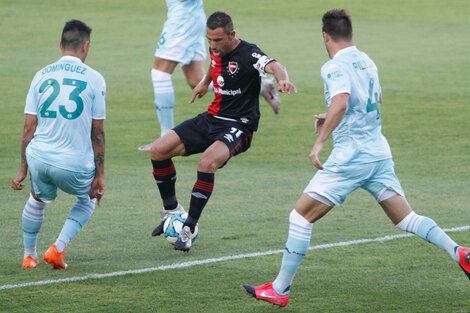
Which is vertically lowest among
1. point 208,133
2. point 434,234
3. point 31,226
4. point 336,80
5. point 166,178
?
point 31,226

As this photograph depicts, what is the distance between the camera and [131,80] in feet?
59.2

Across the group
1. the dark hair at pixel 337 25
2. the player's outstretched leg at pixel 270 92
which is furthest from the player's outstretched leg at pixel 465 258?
the player's outstretched leg at pixel 270 92

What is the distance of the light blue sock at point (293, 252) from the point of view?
5918 millimetres

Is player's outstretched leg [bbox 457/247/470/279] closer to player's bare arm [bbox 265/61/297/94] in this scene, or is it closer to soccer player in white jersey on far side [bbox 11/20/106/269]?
player's bare arm [bbox 265/61/297/94]

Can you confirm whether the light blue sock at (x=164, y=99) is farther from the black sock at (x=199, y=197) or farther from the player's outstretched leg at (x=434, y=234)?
the player's outstretched leg at (x=434, y=234)

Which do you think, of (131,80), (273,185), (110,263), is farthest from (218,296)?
(131,80)

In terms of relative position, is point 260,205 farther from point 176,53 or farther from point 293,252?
point 176,53

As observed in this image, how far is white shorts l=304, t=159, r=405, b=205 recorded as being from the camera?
19.6 ft

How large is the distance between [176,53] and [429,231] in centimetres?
656

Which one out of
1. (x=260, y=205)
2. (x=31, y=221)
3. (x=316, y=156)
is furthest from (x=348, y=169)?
(x=260, y=205)

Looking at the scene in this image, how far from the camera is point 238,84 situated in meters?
7.97

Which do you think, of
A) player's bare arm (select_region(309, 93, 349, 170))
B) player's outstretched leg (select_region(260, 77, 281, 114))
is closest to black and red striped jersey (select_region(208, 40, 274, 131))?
player's bare arm (select_region(309, 93, 349, 170))

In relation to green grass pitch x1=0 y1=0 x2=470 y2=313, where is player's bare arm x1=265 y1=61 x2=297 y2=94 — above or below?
above

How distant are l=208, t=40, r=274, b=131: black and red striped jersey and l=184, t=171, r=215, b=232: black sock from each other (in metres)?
0.72
